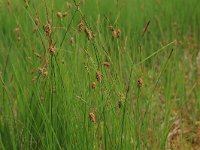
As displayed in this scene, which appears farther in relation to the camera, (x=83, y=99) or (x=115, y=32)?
(x=83, y=99)

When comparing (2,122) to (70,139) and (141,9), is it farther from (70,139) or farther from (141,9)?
(141,9)

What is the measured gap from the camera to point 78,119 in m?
1.76

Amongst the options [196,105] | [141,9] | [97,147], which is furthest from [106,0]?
[97,147]

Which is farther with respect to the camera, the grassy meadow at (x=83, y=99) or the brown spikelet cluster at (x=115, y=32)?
the grassy meadow at (x=83, y=99)

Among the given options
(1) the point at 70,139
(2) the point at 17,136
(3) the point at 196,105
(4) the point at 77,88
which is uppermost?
(4) the point at 77,88

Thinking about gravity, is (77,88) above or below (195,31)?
above

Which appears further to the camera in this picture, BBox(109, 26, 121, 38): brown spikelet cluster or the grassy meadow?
the grassy meadow

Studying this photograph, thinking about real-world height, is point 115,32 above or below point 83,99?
above

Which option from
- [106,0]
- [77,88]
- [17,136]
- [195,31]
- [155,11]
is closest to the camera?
[77,88]

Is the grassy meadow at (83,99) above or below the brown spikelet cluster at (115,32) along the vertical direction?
below

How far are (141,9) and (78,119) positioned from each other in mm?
2172

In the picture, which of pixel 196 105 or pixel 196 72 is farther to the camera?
pixel 196 72

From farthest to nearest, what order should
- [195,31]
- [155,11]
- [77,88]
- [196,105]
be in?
1. [155,11]
2. [195,31]
3. [196,105]
4. [77,88]

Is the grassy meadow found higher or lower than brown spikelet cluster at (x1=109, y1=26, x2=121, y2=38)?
lower
